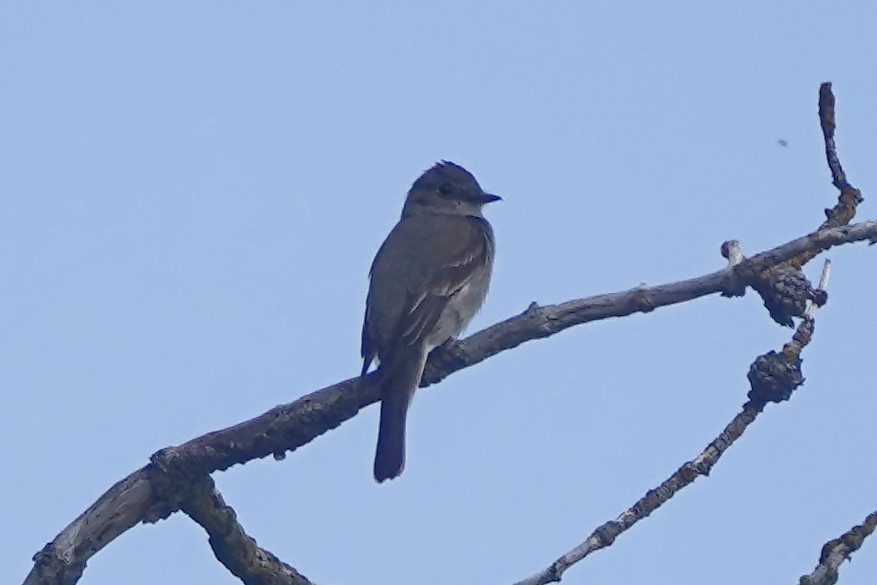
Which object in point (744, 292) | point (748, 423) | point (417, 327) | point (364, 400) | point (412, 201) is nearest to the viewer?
point (748, 423)

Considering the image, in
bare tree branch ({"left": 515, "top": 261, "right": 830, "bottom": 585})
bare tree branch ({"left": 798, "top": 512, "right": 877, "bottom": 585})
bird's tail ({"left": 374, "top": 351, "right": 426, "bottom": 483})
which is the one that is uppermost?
bird's tail ({"left": 374, "top": 351, "right": 426, "bottom": 483})

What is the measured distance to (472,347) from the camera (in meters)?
6.02

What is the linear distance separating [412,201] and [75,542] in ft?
19.4

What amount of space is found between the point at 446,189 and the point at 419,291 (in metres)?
1.99

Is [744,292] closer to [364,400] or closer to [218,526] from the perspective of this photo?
[364,400]

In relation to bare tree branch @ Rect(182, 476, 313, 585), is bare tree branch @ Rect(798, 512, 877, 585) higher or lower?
lower

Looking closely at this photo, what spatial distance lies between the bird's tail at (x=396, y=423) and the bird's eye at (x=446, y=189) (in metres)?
2.66

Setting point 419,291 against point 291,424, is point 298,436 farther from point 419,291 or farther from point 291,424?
point 419,291

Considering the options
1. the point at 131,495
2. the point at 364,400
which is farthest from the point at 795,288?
the point at 131,495

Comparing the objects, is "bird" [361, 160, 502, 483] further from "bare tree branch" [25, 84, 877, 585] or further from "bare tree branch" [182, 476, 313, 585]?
"bare tree branch" [182, 476, 313, 585]

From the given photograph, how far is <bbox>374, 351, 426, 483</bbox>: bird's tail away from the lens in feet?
25.3

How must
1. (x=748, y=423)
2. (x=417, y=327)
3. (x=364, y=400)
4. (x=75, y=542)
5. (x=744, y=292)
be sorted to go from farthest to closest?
1. (x=417, y=327)
2. (x=364, y=400)
3. (x=744, y=292)
4. (x=748, y=423)
5. (x=75, y=542)

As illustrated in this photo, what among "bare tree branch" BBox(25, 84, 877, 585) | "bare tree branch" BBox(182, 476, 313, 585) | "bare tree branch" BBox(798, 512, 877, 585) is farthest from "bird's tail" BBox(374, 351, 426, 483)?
"bare tree branch" BBox(798, 512, 877, 585)

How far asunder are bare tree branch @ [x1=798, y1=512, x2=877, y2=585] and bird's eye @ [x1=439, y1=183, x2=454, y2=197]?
5.89 m
